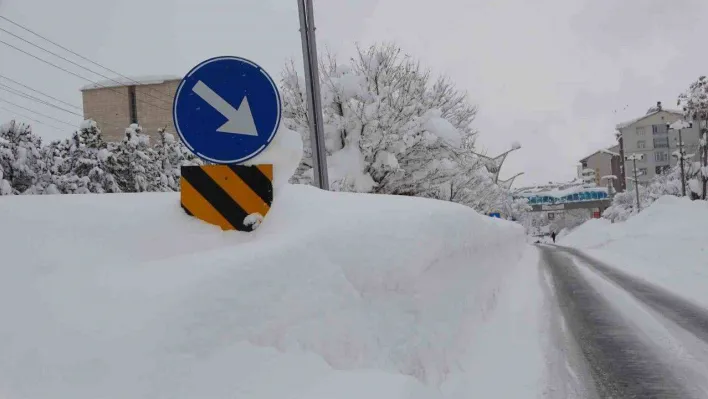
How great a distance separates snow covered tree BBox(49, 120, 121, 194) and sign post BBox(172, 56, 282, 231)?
19654mm

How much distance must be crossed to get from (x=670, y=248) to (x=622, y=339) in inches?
689

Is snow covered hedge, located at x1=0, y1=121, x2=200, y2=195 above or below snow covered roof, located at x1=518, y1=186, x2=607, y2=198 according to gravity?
above

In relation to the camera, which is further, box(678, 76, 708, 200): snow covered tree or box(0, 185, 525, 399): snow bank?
box(678, 76, 708, 200): snow covered tree

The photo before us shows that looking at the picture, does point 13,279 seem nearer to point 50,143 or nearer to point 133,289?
point 133,289

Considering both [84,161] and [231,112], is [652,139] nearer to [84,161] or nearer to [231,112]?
[84,161]

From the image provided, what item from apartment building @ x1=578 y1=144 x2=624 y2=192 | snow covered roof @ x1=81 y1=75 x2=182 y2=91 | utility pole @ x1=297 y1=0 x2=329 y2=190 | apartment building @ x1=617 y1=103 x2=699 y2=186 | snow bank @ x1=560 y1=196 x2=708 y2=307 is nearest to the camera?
utility pole @ x1=297 y1=0 x2=329 y2=190

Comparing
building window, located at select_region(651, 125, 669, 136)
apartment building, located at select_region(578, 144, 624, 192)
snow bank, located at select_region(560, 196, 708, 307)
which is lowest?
snow bank, located at select_region(560, 196, 708, 307)

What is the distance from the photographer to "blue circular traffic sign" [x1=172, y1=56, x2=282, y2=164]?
3.71 metres

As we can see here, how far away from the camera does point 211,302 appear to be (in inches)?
103

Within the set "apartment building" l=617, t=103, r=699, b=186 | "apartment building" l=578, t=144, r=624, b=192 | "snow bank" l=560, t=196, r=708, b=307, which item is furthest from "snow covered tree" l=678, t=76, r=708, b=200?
"apartment building" l=578, t=144, r=624, b=192

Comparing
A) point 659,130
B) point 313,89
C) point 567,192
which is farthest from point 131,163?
point 659,130

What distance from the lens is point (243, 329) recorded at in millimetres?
2660

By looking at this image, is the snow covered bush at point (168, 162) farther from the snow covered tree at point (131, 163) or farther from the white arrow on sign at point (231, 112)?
the white arrow on sign at point (231, 112)

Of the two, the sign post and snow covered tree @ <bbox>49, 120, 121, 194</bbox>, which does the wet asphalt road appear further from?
snow covered tree @ <bbox>49, 120, 121, 194</bbox>
